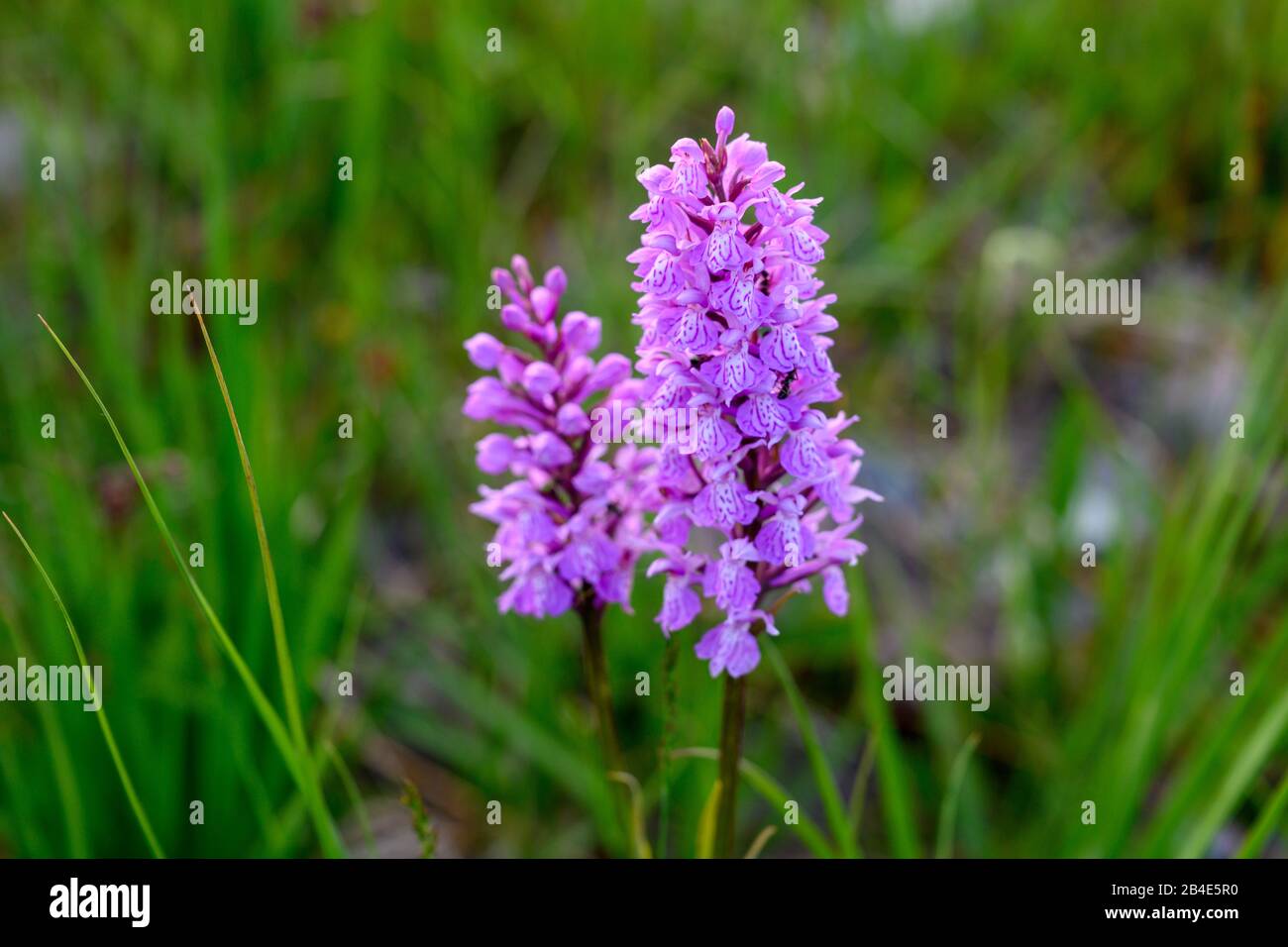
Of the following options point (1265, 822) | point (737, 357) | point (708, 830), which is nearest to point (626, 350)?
point (708, 830)

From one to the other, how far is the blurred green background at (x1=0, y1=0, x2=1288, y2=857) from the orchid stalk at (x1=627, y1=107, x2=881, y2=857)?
368 mm

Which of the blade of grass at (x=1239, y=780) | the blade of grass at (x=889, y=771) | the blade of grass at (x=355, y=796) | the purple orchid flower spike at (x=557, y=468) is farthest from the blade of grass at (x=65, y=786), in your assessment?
the blade of grass at (x=1239, y=780)

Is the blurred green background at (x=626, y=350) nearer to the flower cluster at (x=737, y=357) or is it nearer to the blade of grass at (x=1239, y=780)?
the blade of grass at (x=1239, y=780)

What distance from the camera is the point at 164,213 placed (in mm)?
4695

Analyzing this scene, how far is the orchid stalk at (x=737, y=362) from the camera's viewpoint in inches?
64.0

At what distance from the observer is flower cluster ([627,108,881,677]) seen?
1625mm

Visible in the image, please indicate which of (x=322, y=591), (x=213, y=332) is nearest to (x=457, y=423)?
(x=213, y=332)

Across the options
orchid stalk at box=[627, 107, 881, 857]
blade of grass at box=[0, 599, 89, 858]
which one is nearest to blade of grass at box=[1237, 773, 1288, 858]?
orchid stalk at box=[627, 107, 881, 857]

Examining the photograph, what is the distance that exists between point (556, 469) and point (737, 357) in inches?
18.6

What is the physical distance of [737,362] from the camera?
63.7 inches

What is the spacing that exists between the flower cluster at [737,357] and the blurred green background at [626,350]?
15.2 inches

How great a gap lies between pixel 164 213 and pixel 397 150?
3.38ft

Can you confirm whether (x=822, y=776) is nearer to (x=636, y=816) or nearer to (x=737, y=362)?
(x=636, y=816)
